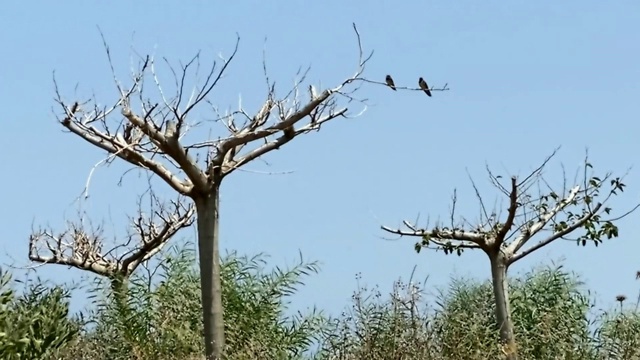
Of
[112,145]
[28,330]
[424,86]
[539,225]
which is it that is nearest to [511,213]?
[539,225]

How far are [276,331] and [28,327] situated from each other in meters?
3.53

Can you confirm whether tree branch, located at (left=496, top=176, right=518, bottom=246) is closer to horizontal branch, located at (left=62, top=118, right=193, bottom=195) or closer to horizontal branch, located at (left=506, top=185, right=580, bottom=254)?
horizontal branch, located at (left=506, top=185, right=580, bottom=254)

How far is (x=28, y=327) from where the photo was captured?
4352 millimetres

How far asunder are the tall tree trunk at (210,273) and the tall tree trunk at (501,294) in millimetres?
2226

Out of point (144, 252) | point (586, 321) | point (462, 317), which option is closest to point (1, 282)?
point (462, 317)

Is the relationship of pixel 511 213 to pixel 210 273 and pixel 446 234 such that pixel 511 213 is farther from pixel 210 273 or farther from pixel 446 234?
pixel 210 273

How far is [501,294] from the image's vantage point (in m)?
8.12

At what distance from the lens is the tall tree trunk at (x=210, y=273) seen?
682 centimetres

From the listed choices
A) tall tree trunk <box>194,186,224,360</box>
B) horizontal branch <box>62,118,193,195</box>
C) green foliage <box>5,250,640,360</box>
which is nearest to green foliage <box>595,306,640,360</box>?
green foliage <box>5,250,640,360</box>

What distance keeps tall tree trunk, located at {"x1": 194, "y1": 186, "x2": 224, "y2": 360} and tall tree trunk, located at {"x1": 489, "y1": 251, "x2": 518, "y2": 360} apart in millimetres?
2226

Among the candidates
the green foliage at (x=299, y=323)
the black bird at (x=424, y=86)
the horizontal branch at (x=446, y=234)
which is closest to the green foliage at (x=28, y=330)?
the green foliage at (x=299, y=323)

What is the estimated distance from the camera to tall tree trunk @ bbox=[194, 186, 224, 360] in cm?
682

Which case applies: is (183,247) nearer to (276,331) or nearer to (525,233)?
(276,331)

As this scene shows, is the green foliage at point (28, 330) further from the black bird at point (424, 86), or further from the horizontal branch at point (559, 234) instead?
the horizontal branch at point (559, 234)
